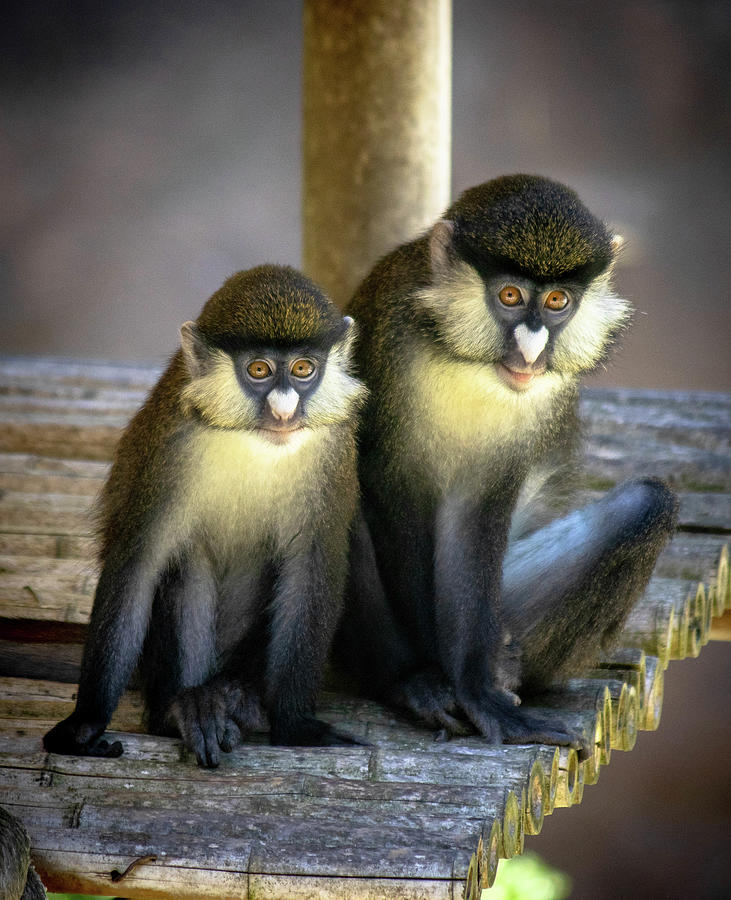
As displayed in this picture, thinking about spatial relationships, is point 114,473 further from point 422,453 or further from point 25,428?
point 25,428

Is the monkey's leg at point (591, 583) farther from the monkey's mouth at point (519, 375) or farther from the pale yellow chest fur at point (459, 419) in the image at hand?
the monkey's mouth at point (519, 375)

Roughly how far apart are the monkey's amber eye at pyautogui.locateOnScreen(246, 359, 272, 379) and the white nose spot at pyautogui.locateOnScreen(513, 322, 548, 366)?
0.68 metres

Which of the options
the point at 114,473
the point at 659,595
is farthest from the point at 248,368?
the point at 659,595

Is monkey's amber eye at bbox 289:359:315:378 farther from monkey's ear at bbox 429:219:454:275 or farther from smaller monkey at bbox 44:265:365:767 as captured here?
monkey's ear at bbox 429:219:454:275

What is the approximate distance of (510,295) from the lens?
3.27 meters

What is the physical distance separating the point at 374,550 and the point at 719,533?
5.75 feet

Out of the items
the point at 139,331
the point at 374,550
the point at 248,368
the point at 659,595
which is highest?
the point at 248,368

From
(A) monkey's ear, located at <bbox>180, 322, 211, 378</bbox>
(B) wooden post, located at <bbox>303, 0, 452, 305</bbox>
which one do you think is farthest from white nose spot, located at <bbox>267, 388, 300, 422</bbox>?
Answer: (B) wooden post, located at <bbox>303, 0, 452, 305</bbox>

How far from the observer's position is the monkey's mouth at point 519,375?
324 centimetres

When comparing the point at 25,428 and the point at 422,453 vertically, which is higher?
the point at 422,453

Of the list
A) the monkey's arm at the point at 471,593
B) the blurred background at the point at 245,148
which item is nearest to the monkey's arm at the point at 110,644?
the monkey's arm at the point at 471,593

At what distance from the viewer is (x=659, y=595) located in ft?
13.5

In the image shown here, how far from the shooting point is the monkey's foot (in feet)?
10.7

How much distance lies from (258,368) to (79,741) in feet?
3.46
